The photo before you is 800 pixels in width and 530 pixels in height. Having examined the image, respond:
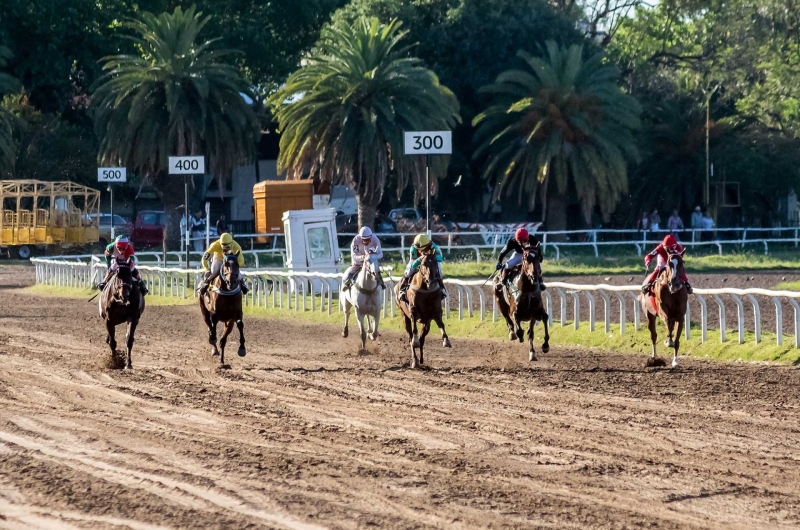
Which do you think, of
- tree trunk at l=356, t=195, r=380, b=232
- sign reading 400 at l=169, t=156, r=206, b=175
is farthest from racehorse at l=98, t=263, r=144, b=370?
tree trunk at l=356, t=195, r=380, b=232

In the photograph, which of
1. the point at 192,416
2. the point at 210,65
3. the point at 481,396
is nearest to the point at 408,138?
the point at 481,396

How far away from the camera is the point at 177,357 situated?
730 inches

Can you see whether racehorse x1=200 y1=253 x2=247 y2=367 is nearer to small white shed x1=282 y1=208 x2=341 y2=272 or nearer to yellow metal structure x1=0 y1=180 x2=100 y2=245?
small white shed x1=282 y1=208 x2=341 y2=272

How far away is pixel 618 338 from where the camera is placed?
19.9 metres

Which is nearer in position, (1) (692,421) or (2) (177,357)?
(1) (692,421)

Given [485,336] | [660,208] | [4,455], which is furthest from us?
[660,208]

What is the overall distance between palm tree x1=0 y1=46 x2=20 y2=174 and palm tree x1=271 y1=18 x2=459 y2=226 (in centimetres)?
1441

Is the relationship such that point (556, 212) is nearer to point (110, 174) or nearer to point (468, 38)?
point (468, 38)

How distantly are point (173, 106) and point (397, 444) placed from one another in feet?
119

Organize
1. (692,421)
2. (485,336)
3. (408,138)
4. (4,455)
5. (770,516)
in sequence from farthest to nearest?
(485,336) < (408,138) < (692,421) < (4,455) < (770,516)

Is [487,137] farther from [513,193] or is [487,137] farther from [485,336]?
[485,336]

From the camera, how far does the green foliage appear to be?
151 feet

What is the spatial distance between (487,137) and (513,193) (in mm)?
2462

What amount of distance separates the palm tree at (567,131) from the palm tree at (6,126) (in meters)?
19.1
